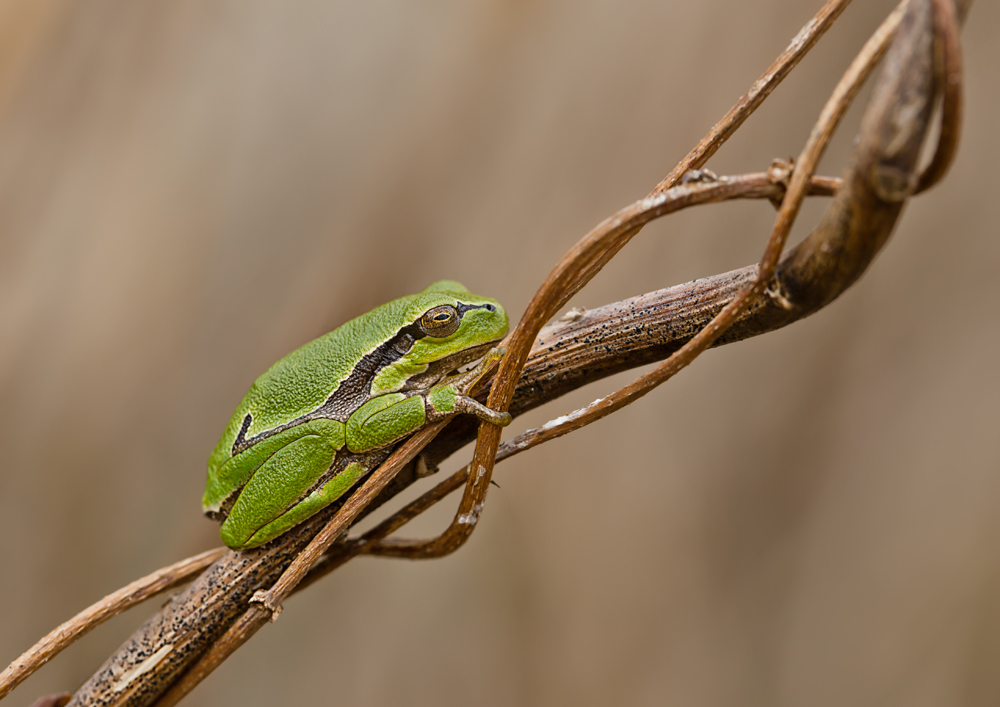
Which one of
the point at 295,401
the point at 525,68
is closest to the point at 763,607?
the point at 295,401

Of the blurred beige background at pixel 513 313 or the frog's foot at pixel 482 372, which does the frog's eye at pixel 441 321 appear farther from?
the blurred beige background at pixel 513 313

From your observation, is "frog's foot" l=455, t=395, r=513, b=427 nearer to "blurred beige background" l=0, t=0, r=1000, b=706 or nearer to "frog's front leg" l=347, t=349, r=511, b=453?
"frog's front leg" l=347, t=349, r=511, b=453

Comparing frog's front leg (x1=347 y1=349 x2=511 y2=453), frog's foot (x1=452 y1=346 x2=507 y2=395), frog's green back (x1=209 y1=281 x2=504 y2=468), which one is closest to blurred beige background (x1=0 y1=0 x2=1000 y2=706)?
frog's green back (x1=209 y1=281 x2=504 y2=468)

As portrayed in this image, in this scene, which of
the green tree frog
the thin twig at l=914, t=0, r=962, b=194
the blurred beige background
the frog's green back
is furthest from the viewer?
the blurred beige background

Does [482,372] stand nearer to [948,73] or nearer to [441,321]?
[441,321]

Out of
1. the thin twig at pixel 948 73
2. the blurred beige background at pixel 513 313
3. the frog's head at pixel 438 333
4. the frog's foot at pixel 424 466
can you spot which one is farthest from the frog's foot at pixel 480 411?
the blurred beige background at pixel 513 313

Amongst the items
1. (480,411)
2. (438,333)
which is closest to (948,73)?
(480,411)

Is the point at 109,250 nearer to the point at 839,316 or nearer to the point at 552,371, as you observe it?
the point at 552,371
